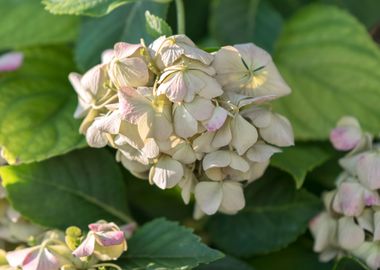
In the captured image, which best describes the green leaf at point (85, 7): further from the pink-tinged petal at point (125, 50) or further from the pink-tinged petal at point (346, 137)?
the pink-tinged petal at point (346, 137)

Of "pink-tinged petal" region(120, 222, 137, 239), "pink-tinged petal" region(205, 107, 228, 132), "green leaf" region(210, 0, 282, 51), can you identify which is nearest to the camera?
"pink-tinged petal" region(205, 107, 228, 132)

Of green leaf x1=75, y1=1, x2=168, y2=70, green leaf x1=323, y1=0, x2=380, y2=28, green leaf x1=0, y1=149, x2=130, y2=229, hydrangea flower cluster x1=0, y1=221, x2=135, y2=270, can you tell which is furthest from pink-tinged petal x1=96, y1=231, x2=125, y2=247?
green leaf x1=323, y1=0, x2=380, y2=28

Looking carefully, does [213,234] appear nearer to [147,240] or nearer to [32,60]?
[147,240]

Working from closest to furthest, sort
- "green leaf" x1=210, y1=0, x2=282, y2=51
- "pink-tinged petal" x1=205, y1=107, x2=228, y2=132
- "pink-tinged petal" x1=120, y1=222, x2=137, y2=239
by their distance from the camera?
"pink-tinged petal" x1=205, y1=107, x2=228, y2=132, "pink-tinged petal" x1=120, y1=222, x2=137, y2=239, "green leaf" x1=210, y1=0, x2=282, y2=51

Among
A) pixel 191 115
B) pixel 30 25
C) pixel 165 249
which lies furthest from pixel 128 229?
pixel 30 25

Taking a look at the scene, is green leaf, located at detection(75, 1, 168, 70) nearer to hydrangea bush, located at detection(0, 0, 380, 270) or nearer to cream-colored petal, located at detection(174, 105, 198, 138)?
hydrangea bush, located at detection(0, 0, 380, 270)
